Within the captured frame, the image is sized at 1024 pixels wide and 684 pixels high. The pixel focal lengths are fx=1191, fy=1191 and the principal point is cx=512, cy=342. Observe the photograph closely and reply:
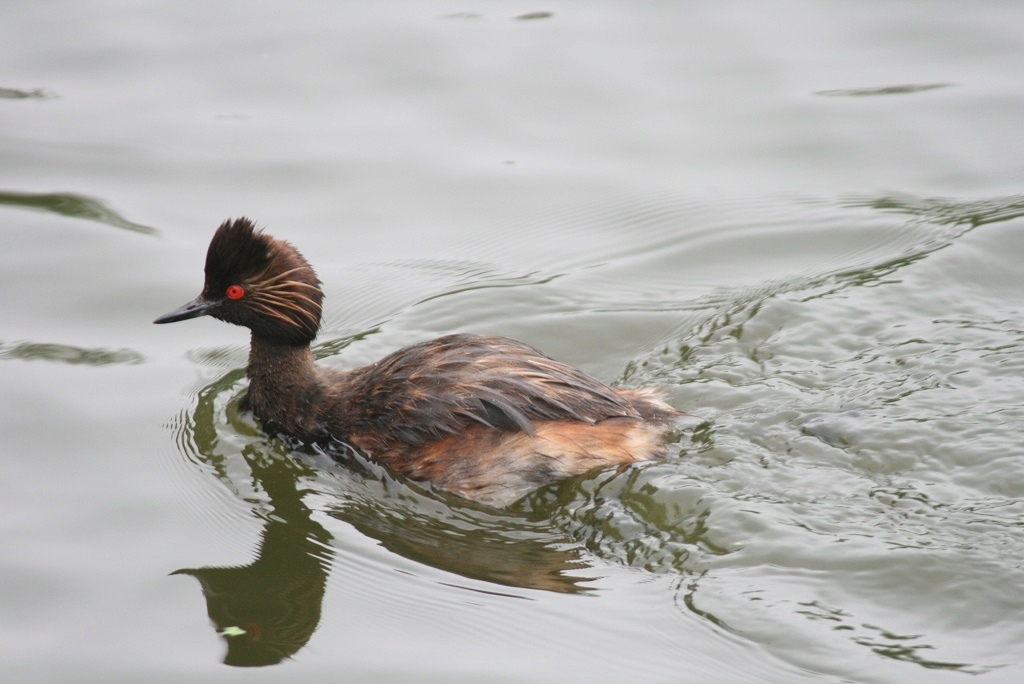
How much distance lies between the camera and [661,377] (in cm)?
712

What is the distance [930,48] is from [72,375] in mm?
7928

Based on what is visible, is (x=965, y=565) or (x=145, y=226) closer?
(x=965, y=565)

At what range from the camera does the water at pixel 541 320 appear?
526 centimetres

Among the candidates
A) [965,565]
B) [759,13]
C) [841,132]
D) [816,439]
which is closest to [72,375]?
[816,439]

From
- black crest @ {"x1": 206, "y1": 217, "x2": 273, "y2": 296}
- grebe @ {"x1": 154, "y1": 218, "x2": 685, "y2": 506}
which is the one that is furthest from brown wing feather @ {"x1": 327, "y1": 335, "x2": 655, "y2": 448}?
black crest @ {"x1": 206, "y1": 217, "x2": 273, "y2": 296}

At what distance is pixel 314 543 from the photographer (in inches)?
235

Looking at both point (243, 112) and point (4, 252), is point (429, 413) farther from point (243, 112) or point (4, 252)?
point (243, 112)

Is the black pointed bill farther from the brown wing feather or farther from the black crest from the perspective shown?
the brown wing feather

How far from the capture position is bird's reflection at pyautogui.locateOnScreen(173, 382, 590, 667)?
543 cm

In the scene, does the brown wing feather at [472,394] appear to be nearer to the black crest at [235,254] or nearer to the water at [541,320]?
the water at [541,320]

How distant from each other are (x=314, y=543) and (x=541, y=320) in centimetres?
250

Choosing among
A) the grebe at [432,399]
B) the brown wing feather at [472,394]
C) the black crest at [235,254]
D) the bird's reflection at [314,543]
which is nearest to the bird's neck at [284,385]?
the grebe at [432,399]

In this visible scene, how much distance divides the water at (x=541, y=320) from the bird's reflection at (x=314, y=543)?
0.02 metres

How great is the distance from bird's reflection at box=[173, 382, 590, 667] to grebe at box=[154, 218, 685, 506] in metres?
0.16
